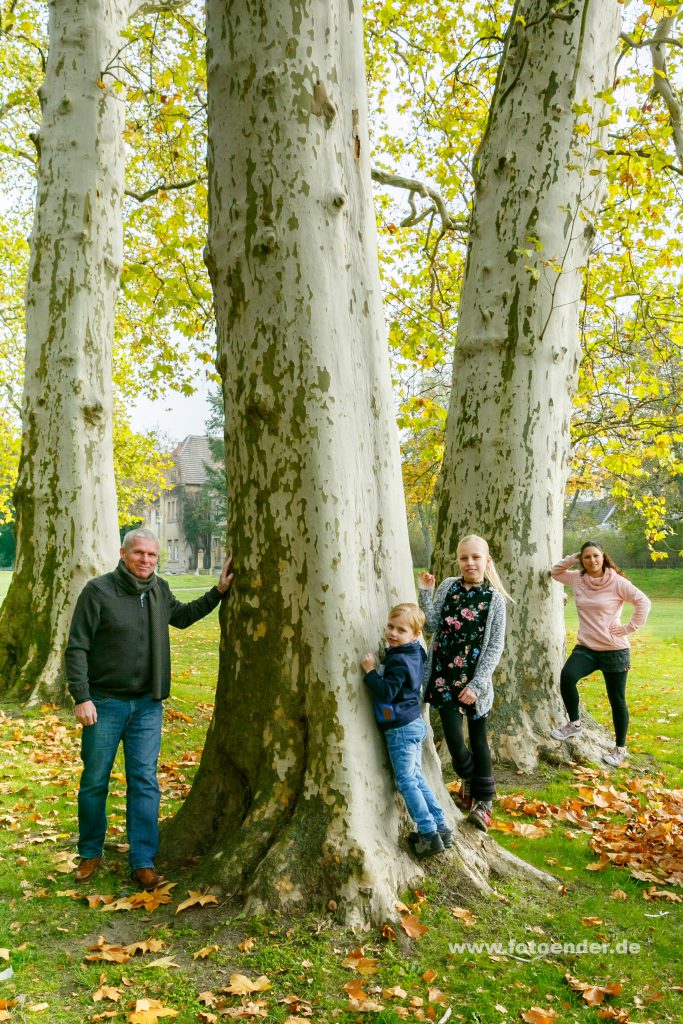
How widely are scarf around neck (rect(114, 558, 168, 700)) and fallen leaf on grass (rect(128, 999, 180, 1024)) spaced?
1630 millimetres

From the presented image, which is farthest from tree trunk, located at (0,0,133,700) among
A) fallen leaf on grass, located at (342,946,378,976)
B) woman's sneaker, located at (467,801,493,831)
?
fallen leaf on grass, located at (342,946,378,976)

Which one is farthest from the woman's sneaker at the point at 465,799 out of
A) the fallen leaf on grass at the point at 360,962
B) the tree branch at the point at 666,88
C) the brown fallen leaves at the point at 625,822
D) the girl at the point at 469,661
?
the tree branch at the point at 666,88

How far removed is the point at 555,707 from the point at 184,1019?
4296mm

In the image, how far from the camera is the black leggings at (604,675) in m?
6.50

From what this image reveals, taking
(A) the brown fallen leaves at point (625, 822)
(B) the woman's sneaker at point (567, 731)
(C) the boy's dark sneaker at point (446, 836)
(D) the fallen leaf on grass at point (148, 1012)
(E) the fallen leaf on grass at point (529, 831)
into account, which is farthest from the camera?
(B) the woman's sneaker at point (567, 731)

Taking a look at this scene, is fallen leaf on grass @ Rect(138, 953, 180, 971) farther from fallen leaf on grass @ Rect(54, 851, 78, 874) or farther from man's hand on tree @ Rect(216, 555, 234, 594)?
man's hand on tree @ Rect(216, 555, 234, 594)

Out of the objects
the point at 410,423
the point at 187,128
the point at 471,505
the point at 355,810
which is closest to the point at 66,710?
the point at 471,505

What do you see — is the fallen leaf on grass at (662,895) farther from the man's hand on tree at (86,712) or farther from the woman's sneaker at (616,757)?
the man's hand on tree at (86,712)

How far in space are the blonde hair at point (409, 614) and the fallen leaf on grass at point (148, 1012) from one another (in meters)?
1.97

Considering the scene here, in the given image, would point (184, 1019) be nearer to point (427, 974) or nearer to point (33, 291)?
point (427, 974)

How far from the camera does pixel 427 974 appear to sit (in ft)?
10.9

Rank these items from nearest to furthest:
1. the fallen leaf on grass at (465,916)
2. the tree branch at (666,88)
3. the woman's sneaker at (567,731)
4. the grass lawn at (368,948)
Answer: the grass lawn at (368,948)
the fallen leaf on grass at (465,916)
the woman's sneaker at (567,731)
the tree branch at (666,88)

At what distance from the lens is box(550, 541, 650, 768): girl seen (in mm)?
6676

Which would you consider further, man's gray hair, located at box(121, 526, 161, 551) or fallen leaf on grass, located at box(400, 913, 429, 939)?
man's gray hair, located at box(121, 526, 161, 551)
